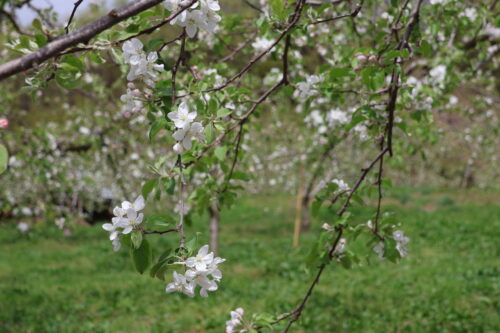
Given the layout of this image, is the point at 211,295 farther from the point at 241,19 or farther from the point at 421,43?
the point at 421,43

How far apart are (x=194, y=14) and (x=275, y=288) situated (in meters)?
5.70

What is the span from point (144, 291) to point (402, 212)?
23.1 ft

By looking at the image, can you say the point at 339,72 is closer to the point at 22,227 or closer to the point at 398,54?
the point at 398,54

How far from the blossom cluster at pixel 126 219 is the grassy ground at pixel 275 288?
1877mm

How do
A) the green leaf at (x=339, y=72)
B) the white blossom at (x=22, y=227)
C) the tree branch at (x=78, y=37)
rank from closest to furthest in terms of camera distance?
the tree branch at (x=78, y=37) → the green leaf at (x=339, y=72) → the white blossom at (x=22, y=227)

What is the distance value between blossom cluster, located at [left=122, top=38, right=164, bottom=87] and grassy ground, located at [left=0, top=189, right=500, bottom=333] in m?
1.96

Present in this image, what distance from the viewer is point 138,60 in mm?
1174

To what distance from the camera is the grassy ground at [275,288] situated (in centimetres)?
502

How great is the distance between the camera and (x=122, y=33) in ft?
4.00

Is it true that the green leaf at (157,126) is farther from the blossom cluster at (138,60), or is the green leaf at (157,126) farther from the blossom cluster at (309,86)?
the blossom cluster at (309,86)

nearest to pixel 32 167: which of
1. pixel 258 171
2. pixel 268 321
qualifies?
pixel 268 321

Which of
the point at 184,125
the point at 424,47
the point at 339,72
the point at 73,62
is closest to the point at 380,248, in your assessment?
the point at 339,72

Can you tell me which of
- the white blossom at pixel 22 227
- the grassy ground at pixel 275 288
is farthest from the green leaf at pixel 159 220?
the white blossom at pixel 22 227

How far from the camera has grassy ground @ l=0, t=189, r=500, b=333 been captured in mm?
5016
